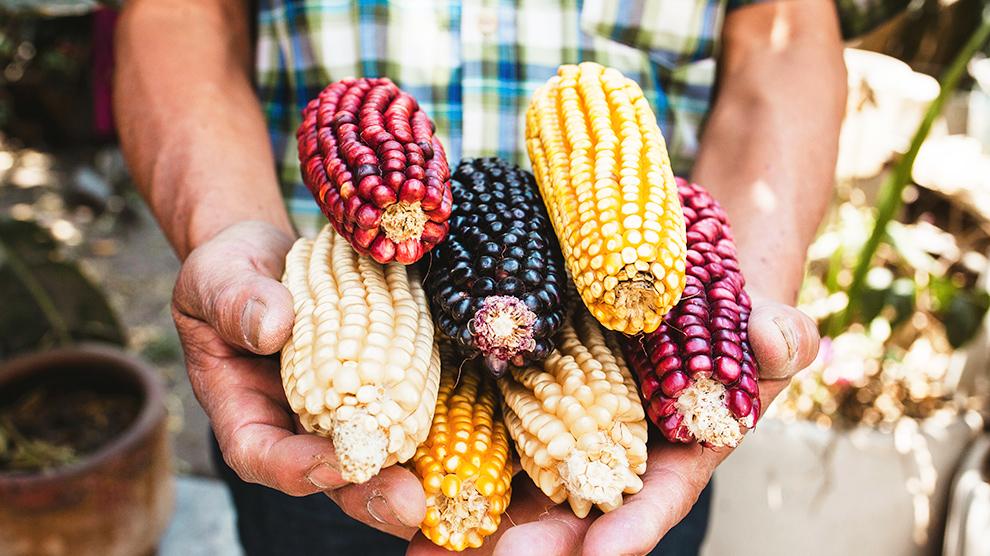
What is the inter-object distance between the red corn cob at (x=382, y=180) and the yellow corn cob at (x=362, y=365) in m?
0.08

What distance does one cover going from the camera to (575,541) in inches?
40.3

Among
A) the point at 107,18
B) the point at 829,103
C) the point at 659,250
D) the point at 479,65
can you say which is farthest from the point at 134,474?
the point at 107,18

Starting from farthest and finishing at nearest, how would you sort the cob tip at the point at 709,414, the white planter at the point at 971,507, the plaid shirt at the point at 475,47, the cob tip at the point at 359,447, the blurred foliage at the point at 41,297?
the blurred foliage at the point at 41,297 → the white planter at the point at 971,507 → the plaid shirt at the point at 475,47 → the cob tip at the point at 709,414 → the cob tip at the point at 359,447

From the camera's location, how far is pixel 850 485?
241cm

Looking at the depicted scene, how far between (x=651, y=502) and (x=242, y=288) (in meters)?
0.65

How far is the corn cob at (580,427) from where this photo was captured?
0.99 metres

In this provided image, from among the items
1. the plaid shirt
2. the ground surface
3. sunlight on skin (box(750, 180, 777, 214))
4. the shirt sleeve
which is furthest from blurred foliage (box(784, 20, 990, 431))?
the ground surface

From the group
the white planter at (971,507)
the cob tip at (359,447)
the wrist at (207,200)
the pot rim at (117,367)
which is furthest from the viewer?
the pot rim at (117,367)

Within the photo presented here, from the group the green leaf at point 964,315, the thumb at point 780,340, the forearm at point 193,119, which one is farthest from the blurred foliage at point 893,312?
the forearm at point 193,119

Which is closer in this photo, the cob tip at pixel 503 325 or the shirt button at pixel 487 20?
the cob tip at pixel 503 325

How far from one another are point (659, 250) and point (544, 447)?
0.31 meters

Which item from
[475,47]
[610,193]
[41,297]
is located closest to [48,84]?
[41,297]

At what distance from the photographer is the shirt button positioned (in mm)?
1625

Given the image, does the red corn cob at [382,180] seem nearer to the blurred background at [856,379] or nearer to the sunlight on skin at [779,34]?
the sunlight on skin at [779,34]
